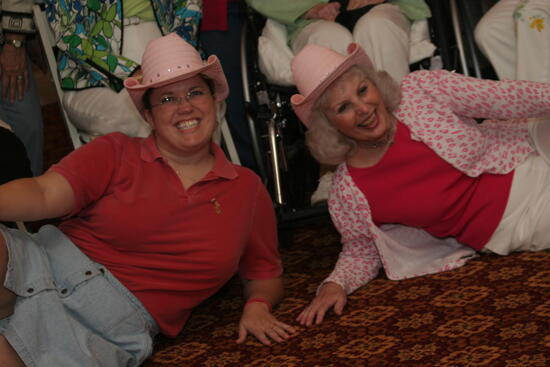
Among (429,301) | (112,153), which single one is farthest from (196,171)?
(429,301)

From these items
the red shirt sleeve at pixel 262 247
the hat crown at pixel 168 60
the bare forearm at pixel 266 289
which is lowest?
the bare forearm at pixel 266 289

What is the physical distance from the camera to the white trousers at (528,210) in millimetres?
2188

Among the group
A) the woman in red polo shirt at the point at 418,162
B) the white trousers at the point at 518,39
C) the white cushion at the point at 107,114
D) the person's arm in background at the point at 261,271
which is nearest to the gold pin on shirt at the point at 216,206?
the person's arm in background at the point at 261,271

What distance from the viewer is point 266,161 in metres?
3.03

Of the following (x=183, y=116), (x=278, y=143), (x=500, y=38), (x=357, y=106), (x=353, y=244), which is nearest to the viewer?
(x=183, y=116)

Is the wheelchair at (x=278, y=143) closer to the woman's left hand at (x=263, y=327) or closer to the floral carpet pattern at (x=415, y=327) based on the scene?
the floral carpet pattern at (x=415, y=327)

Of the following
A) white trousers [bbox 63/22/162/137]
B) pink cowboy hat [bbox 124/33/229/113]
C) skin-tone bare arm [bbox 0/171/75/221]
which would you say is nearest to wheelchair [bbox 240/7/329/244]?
white trousers [bbox 63/22/162/137]

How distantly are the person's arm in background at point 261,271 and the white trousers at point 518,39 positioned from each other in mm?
1066

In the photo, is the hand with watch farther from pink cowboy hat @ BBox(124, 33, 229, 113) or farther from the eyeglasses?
the eyeglasses

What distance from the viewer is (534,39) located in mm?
2533

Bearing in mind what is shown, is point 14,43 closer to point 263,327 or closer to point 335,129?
point 335,129

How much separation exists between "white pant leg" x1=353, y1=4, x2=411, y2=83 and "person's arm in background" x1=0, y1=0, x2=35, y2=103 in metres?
1.25

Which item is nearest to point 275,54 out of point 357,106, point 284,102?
point 284,102

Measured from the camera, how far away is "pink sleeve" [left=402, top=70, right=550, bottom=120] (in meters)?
2.09
